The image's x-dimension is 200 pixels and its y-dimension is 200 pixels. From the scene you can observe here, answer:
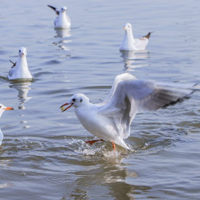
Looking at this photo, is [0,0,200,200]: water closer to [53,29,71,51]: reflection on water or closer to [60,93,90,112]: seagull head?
[53,29,71,51]: reflection on water

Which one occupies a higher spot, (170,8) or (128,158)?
(170,8)

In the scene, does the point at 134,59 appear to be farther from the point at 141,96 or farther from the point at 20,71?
the point at 141,96

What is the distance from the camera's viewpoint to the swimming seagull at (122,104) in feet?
21.6

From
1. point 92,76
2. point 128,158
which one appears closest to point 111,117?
point 128,158

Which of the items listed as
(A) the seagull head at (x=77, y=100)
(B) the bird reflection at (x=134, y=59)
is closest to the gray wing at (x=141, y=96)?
(A) the seagull head at (x=77, y=100)

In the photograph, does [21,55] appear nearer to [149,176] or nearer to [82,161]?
[82,161]

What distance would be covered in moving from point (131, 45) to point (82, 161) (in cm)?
763

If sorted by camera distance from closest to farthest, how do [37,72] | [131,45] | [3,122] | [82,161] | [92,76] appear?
[82,161] → [3,122] → [92,76] → [37,72] → [131,45]

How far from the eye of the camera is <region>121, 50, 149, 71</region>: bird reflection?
1266 cm

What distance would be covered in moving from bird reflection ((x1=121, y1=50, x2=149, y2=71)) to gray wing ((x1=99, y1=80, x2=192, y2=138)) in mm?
5280

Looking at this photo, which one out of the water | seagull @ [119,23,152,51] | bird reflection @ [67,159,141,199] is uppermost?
seagull @ [119,23,152,51]

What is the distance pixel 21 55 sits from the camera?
476 inches

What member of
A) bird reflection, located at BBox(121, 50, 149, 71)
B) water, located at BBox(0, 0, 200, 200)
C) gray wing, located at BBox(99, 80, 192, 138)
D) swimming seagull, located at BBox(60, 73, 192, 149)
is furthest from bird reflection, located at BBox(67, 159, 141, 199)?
bird reflection, located at BBox(121, 50, 149, 71)

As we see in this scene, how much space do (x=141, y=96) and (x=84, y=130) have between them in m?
1.99
